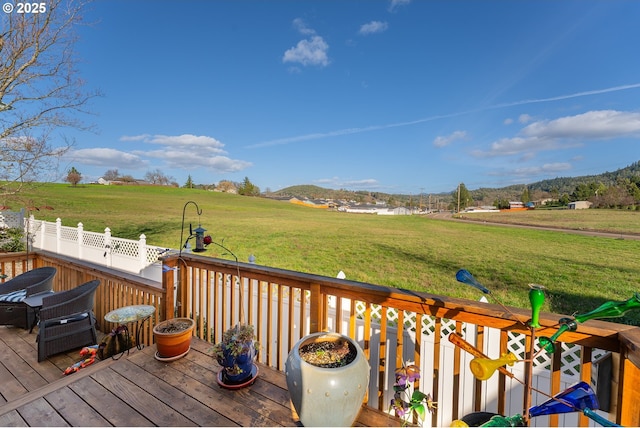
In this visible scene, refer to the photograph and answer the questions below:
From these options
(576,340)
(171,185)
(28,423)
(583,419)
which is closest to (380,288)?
(576,340)

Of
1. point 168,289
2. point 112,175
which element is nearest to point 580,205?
point 168,289

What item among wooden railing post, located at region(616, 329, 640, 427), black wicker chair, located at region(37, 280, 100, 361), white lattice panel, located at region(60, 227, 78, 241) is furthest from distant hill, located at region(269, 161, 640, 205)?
white lattice panel, located at region(60, 227, 78, 241)

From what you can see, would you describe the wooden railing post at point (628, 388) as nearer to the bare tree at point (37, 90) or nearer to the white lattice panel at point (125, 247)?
the white lattice panel at point (125, 247)

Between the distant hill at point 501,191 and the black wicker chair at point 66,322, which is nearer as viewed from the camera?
the black wicker chair at point 66,322

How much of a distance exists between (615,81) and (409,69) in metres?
10.3

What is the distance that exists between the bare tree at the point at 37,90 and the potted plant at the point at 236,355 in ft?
28.6

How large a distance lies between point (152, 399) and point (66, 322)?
181cm

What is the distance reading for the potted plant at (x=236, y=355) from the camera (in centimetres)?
174

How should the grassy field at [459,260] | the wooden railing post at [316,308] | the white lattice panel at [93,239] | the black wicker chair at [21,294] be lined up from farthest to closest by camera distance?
the white lattice panel at [93,239], the grassy field at [459,260], the black wicker chair at [21,294], the wooden railing post at [316,308]

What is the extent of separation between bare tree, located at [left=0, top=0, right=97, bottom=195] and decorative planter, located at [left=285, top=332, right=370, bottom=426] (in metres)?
9.40

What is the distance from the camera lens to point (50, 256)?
391cm

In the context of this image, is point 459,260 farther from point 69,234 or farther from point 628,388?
point 69,234

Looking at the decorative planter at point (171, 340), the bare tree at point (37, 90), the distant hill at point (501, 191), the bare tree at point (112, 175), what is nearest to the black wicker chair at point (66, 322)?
the decorative planter at point (171, 340)

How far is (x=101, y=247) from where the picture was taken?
7.55 meters
